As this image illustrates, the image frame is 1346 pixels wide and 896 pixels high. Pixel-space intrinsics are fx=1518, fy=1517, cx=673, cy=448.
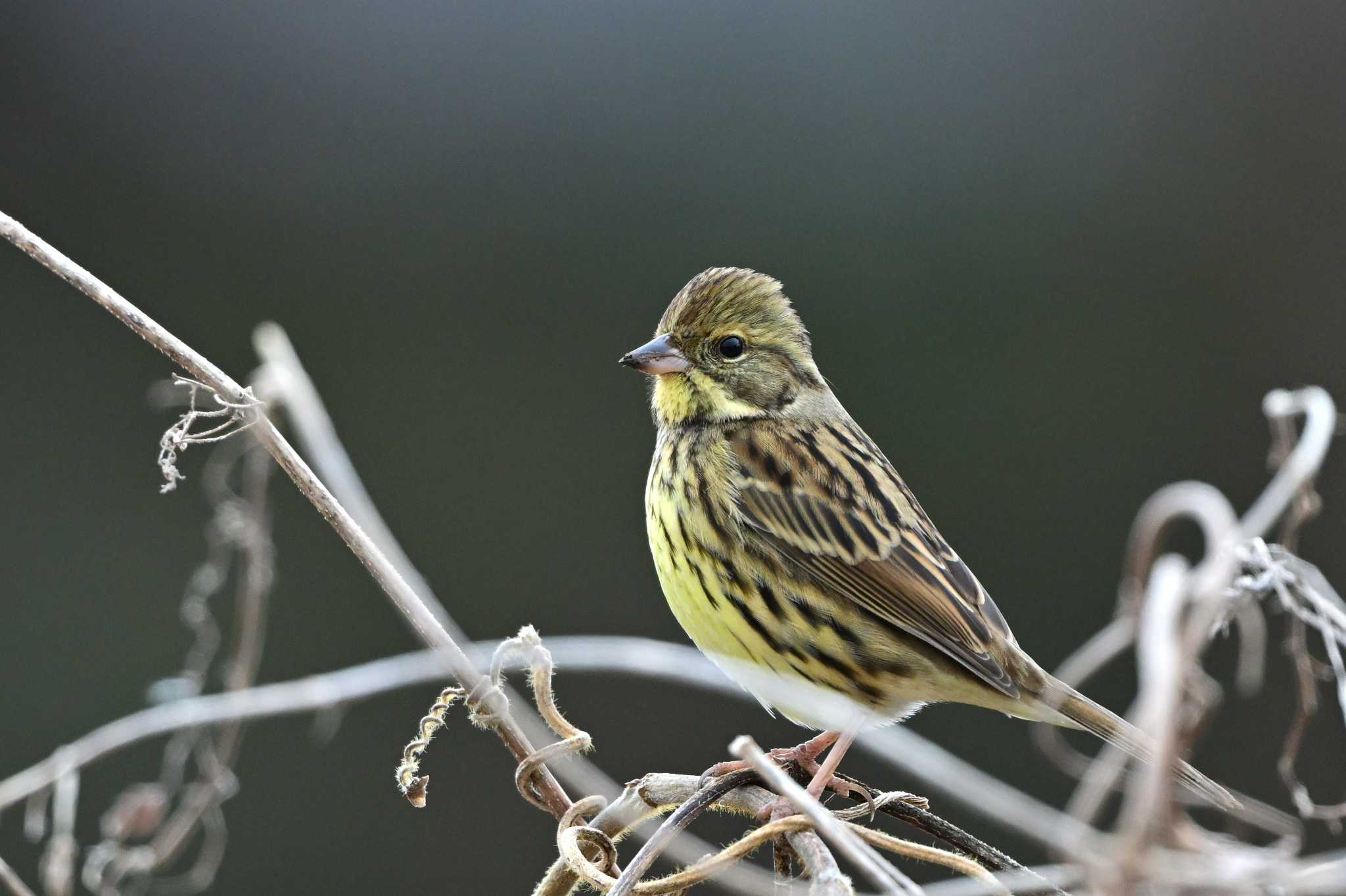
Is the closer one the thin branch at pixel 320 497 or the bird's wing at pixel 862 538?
the thin branch at pixel 320 497

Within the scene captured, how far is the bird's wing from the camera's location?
3496mm

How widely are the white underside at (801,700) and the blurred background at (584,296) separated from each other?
9.75 ft

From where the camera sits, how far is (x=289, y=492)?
6.83m

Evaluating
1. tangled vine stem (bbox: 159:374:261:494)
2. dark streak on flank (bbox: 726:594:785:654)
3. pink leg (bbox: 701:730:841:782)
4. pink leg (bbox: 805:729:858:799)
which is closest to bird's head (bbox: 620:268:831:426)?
dark streak on flank (bbox: 726:594:785:654)

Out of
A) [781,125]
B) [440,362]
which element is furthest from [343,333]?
[781,125]

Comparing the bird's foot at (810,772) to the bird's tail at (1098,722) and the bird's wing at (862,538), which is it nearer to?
the bird's wing at (862,538)

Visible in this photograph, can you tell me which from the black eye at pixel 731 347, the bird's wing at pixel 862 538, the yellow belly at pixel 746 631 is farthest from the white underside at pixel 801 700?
the black eye at pixel 731 347

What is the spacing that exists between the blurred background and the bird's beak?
9.70ft

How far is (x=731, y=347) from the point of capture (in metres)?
3.84

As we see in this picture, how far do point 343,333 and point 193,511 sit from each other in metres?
1.13

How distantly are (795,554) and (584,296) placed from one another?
167 inches

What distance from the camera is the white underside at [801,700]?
10.6 feet

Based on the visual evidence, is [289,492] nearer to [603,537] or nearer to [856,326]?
[603,537]

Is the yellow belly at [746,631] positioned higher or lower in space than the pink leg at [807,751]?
higher
